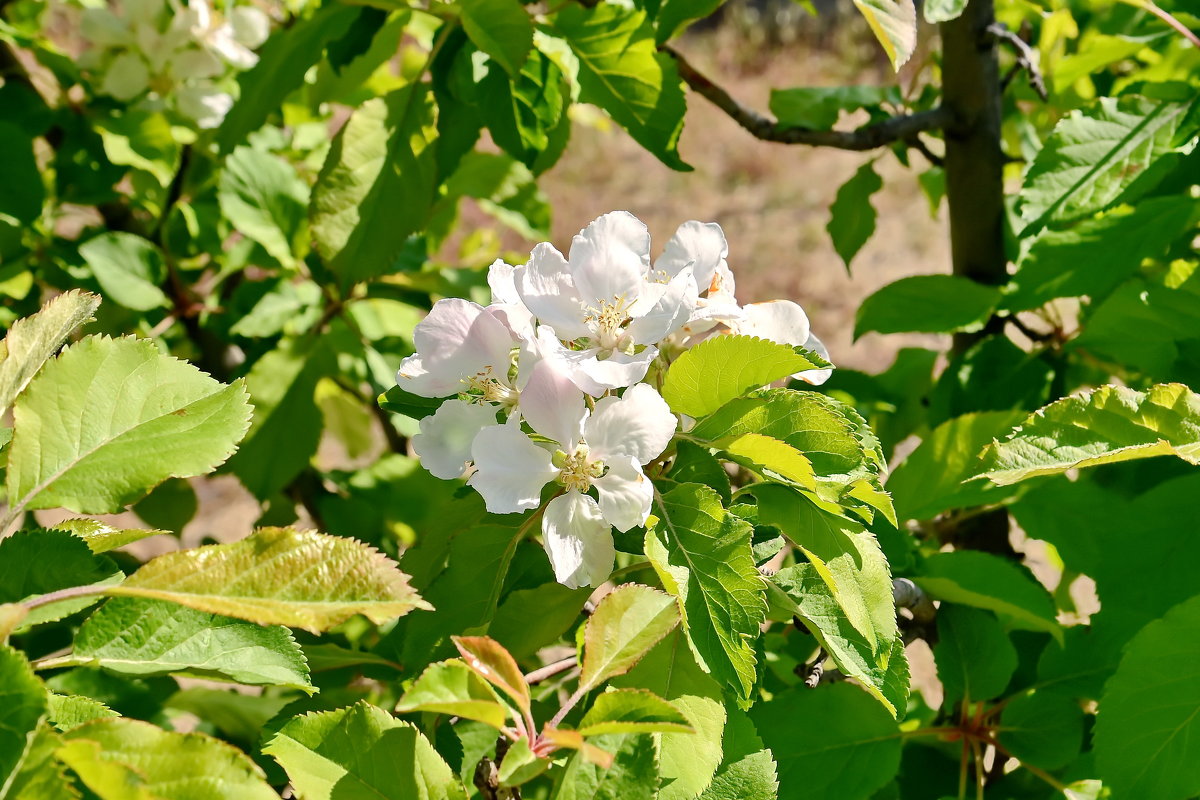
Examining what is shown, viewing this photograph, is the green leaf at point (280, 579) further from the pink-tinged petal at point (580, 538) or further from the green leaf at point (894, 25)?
the green leaf at point (894, 25)

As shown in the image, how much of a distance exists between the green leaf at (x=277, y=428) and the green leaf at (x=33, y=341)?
0.75 metres

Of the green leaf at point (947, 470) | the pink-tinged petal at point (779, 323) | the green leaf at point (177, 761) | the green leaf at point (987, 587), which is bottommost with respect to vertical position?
the green leaf at point (987, 587)

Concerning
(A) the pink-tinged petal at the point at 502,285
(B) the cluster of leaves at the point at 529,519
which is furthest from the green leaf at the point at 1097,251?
(A) the pink-tinged petal at the point at 502,285

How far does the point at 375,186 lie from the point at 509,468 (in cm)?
55

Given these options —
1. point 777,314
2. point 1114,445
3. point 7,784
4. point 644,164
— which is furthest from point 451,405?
point 644,164

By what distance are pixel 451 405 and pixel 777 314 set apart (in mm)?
290

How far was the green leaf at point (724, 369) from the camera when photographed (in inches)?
29.9

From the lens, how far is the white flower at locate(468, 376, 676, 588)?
76 cm

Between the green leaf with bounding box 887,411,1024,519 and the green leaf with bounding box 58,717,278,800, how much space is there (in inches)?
28.0

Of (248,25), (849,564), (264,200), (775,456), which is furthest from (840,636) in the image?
(248,25)

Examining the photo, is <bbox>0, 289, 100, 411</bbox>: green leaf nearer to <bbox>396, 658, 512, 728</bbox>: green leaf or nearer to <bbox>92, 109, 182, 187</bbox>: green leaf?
<bbox>396, 658, 512, 728</bbox>: green leaf

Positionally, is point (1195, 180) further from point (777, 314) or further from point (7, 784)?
point (7, 784)

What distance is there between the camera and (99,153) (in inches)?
61.5

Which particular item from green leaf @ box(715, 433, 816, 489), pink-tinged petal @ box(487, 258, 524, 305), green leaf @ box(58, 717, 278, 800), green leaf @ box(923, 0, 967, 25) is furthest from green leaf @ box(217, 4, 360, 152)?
green leaf @ box(58, 717, 278, 800)
